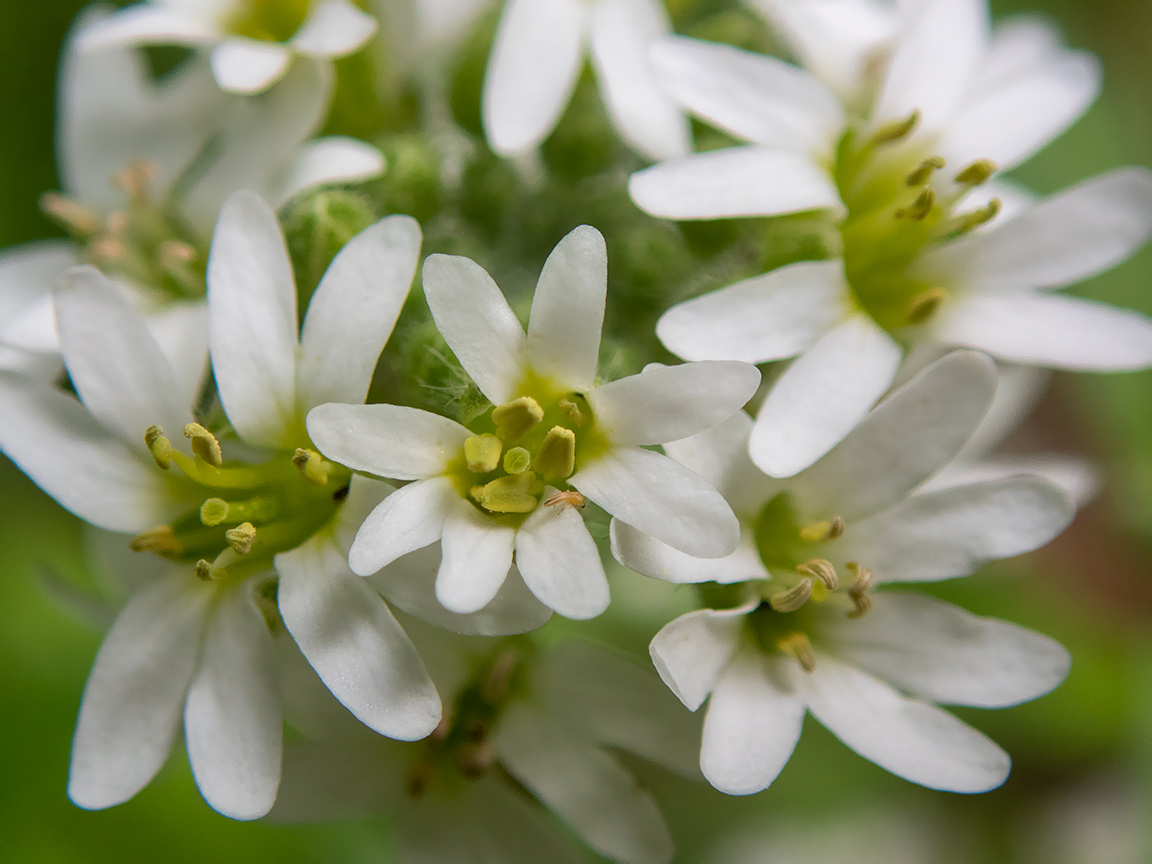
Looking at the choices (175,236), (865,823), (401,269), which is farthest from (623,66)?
(865,823)

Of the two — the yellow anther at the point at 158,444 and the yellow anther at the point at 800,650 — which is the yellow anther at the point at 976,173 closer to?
→ the yellow anther at the point at 800,650

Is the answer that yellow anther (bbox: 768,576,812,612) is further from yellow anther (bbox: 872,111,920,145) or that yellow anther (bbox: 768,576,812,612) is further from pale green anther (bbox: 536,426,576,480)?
yellow anther (bbox: 872,111,920,145)

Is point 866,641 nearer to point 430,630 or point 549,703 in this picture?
point 549,703

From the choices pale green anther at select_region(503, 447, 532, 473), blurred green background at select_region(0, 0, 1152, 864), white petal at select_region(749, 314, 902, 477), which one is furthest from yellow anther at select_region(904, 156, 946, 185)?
blurred green background at select_region(0, 0, 1152, 864)

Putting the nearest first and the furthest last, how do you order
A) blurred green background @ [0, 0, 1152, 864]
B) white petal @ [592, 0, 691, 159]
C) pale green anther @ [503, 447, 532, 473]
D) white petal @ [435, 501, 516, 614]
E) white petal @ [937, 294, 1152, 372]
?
white petal @ [435, 501, 516, 614]
pale green anther @ [503, 447, 532, 473]
white petal @ [937, 294, 1152, 372]
white petal @ [592, 0, 691, 159]
blurred green background @ [0, 0, 1152, 864]

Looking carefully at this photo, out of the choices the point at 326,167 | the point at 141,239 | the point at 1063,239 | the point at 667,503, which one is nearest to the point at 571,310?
the point at 667,503
